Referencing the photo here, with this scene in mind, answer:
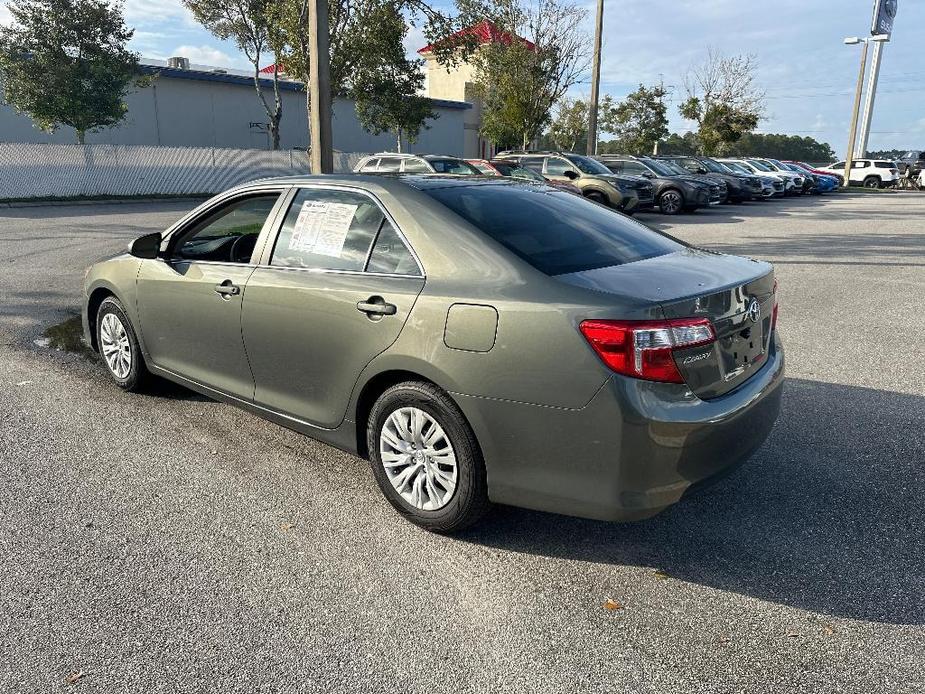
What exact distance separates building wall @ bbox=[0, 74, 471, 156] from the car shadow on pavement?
3338cm

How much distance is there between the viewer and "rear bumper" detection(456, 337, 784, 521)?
9.12 feet

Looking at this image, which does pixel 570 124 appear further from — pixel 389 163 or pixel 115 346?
pixel 115 346

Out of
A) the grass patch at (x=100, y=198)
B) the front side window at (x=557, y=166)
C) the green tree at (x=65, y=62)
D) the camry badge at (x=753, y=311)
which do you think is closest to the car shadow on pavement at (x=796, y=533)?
the camry badge at (x=753, y=311)

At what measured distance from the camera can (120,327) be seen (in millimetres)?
5188

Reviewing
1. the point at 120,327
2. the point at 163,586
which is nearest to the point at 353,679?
the point at 163,586

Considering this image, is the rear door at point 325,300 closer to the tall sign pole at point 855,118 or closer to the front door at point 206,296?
the front door at point 206,296

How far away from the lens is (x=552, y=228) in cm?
361

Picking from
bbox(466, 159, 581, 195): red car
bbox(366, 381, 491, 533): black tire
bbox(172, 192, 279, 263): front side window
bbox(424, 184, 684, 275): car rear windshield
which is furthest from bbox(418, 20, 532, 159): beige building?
bbox(366, 381, 491, 533): black tire

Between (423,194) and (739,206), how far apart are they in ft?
80.8

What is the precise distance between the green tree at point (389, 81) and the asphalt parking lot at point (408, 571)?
1424 centimetres

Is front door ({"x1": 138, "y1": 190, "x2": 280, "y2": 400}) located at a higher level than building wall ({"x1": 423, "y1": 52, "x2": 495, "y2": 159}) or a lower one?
lower

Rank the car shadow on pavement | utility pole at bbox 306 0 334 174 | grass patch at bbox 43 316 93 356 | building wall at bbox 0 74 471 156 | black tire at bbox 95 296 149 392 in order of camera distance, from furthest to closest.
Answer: building wall at bbox 0 74 471 156 < utility pole at bbox 306 0 334 174 < grass patch at bbox 43 316 93 356 < black tire at bbox 95 296 149 392 < the car shadow on pavement

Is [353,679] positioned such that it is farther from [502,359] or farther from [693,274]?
[693,274]

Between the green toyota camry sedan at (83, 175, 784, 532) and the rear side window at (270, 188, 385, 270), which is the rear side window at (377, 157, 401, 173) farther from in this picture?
the rear side window at (270, 188, 385, 270)
